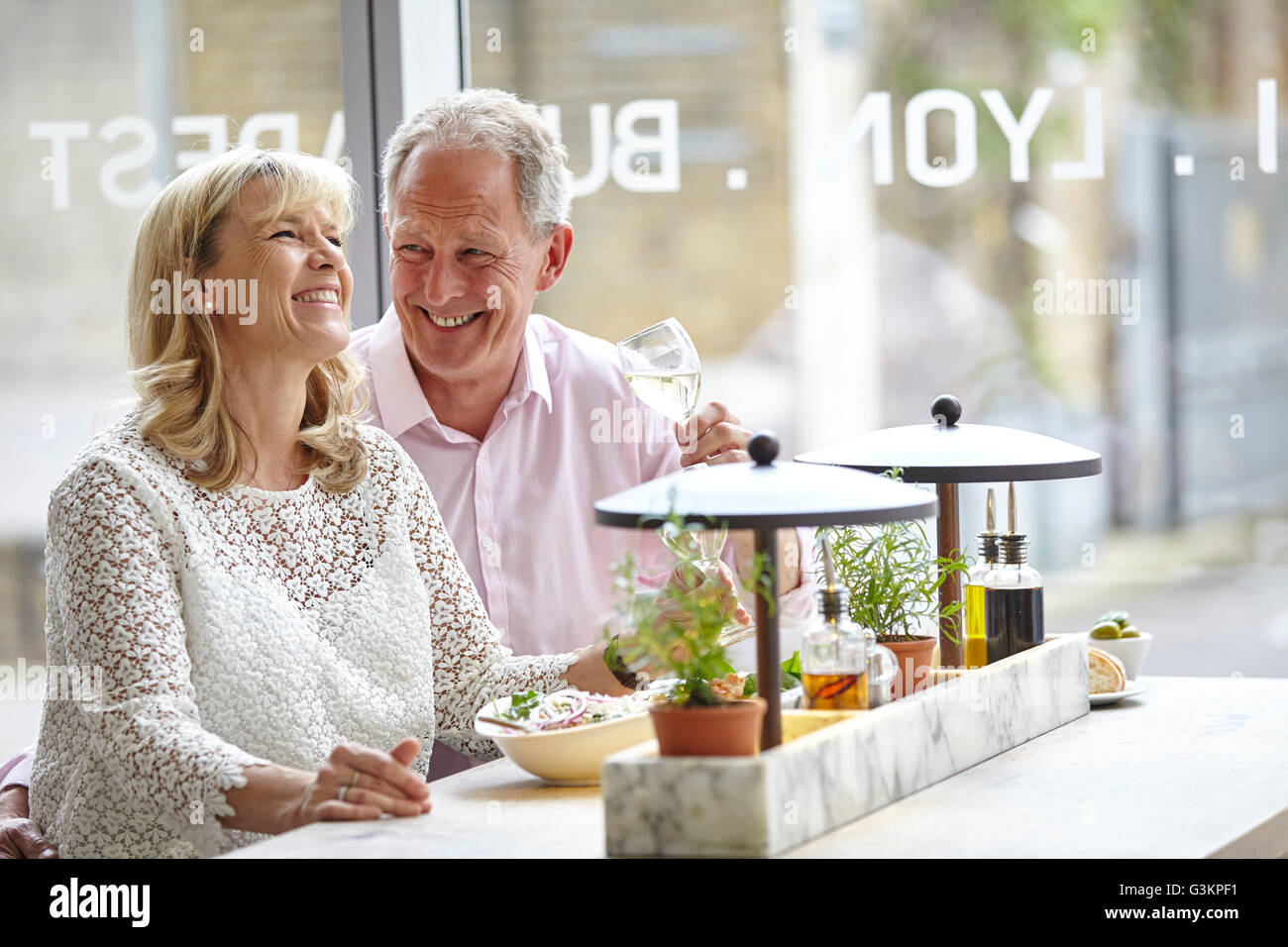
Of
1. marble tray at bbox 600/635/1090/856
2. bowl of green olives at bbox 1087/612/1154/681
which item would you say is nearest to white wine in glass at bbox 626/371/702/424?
marble tray at bbox 600/635/1090/856

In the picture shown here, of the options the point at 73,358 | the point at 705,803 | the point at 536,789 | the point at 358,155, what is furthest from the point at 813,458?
the point at 73,358

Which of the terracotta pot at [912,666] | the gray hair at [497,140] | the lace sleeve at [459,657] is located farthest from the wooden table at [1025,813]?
the gray hair at [497,140]

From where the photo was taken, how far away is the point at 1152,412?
3699 millimetres

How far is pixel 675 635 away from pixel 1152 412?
2.60 metres

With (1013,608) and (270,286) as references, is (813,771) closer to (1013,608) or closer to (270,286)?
(1013,608)

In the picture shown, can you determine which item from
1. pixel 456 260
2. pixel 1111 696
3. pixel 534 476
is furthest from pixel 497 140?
pixel 1111 696

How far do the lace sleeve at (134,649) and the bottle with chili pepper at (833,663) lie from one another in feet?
2.22

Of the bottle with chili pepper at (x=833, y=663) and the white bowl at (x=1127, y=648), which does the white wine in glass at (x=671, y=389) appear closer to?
the bottle with chili pepper at (x=833, y=663)

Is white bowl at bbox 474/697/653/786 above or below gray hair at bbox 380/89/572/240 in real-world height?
below

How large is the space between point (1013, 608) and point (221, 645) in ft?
3.58

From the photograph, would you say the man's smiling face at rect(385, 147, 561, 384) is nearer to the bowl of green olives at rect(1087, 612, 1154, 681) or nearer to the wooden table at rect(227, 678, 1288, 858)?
the wooden table at rect(227, 678, 1288, 858)

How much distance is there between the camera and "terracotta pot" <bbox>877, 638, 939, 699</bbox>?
1.84 m

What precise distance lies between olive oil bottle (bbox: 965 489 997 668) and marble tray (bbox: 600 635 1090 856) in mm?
80

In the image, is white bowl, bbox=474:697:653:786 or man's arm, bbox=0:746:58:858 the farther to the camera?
man's arm, bbox=0:746:58:858
